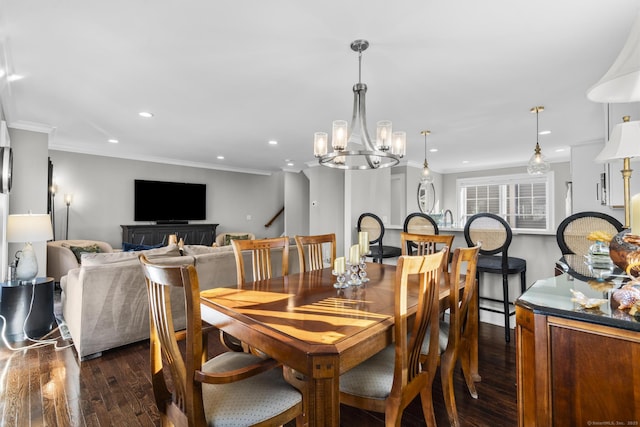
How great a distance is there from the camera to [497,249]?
2.84m

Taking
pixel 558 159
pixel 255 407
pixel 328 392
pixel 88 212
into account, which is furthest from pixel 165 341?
pixel 558 159

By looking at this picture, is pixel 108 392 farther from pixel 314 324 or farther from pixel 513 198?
pixel 513 198

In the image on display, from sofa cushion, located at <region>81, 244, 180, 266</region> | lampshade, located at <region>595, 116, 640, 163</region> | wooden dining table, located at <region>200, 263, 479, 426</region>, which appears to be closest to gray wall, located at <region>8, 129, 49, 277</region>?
sofa cushion, located at <region>81, 244, 180, 266</region>

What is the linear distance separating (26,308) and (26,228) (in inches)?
29.2

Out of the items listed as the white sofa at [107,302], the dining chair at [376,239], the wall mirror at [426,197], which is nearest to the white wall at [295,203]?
the wall mirror at [426,197]

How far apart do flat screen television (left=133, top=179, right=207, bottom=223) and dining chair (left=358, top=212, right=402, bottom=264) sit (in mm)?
4434

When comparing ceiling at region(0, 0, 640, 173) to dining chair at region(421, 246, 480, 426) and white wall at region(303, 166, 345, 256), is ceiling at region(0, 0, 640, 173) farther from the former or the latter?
white wall at region(303, 166, 345, 256)

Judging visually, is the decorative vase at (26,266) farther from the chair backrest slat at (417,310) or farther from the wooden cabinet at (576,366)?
the wooden cabinet at (576,366)

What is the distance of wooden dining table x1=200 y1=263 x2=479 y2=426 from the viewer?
104 centimetres

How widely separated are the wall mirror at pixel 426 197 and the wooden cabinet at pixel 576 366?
6974 millimetres

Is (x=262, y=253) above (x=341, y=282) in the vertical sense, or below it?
above

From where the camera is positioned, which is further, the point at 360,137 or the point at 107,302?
the point at 107,302

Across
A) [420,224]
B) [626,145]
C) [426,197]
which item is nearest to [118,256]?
[420,224]

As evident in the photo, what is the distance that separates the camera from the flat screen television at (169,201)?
6395mm
